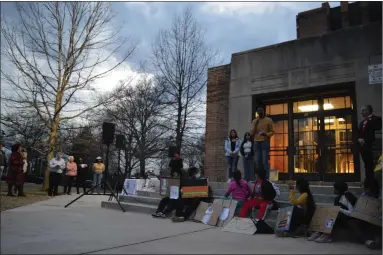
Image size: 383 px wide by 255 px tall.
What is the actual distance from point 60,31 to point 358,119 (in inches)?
462

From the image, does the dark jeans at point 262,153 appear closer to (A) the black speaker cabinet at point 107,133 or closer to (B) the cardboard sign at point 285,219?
(B) the cardboard sign at point 285,219

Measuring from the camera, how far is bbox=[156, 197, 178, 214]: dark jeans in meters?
7.32

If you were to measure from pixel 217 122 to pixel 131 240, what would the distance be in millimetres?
7900

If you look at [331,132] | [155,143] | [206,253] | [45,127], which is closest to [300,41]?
[331,132]

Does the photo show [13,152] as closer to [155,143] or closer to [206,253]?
[206,253]

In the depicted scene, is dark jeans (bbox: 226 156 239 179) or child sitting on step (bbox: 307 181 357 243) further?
dark jeans (bbox: 226 156 239 179)

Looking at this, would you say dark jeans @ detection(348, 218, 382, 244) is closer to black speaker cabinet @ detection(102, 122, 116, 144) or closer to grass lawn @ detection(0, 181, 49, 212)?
grass lawn @ detection(0, 181, 49, 212)

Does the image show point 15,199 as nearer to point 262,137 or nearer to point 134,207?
point 134,207

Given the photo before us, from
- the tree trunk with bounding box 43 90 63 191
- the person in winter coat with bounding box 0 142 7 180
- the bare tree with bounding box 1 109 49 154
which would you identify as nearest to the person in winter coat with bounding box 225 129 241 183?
the person in winter coat with bounding box 0 142 7 180

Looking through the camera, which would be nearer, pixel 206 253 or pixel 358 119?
pixel 206 253

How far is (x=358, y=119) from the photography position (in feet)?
30.9

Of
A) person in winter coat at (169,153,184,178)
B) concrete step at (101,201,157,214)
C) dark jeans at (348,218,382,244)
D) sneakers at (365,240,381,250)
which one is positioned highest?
person in winter coat at (169,153,184,178)

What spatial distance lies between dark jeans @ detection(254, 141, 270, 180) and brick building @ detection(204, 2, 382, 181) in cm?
248

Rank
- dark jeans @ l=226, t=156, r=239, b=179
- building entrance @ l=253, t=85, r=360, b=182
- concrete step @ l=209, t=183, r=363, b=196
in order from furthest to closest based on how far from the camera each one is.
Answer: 1. building entrance @ l=253, t=85, r=360, b=182
2. dark jeans @ l=226, t=156, r=239, b=179
3. concrete step @ l=209, t=183, r=363, b=196
